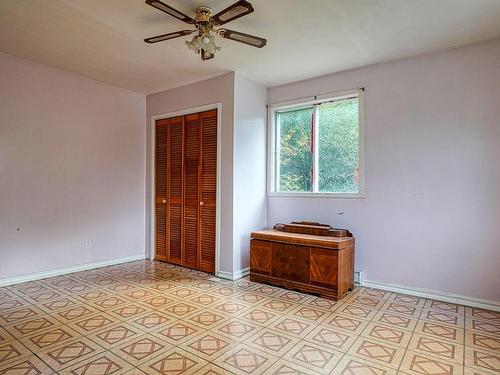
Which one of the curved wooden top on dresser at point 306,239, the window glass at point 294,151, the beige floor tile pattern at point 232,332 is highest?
the window glass at point 294,151

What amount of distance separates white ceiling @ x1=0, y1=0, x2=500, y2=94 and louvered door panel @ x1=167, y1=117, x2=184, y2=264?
35.8 inches

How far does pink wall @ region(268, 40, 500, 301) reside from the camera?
124 inches

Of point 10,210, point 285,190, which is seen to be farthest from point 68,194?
point 285,190

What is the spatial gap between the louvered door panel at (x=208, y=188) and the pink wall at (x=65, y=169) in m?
1.33

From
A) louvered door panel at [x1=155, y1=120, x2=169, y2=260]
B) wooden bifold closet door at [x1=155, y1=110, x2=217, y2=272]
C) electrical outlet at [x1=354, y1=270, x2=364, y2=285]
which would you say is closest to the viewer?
electrical outlet at [x1=354, y1=270, x2=364, y2=285]

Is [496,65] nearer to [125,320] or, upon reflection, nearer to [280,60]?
[280,60]

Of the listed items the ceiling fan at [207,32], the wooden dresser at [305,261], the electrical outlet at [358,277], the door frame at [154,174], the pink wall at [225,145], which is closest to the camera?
the ceiling fan at [207,32]

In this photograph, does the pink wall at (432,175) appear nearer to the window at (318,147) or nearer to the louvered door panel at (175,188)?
the window at (318,147)

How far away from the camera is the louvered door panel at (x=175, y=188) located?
4.72 metres

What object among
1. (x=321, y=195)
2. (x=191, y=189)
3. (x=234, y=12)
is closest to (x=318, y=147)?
(x=321, y=195)

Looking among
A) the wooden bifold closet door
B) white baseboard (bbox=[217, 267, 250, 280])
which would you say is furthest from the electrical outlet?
the wooden bifold closet door

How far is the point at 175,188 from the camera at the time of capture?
4.79 meters

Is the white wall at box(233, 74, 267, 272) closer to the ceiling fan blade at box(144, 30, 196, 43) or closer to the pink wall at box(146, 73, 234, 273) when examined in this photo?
the pink wall at box(146, 73, 234, 273)

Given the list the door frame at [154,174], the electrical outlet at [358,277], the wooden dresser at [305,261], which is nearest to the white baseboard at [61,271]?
the door frame at [154,174]
